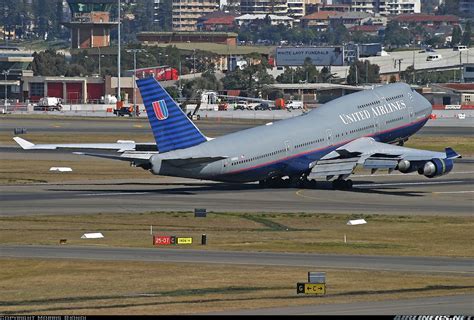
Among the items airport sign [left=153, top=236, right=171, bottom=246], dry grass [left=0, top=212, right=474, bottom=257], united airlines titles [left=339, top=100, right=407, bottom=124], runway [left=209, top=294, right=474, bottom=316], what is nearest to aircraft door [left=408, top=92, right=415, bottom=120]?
united airlines titles [left=339, top=100, right=407, bottom=124]

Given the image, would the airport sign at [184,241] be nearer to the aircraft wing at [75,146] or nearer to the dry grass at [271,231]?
the dry grass at [271,231]

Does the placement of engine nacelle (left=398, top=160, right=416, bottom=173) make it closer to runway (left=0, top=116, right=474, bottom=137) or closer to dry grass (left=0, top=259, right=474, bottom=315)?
dry grass (left=0, top=259, right=474, bottom=315)

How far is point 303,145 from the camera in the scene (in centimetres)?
9888

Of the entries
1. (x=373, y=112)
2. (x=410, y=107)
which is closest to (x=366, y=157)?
(x=373, y=112)

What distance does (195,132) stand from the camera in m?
89.6

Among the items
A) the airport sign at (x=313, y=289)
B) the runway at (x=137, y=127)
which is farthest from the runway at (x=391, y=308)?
the runway at (x=137, y=127)

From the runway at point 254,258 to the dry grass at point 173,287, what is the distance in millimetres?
1445

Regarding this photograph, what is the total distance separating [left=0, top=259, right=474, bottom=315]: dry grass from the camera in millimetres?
51219

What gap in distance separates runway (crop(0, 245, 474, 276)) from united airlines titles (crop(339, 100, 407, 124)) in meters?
38.2

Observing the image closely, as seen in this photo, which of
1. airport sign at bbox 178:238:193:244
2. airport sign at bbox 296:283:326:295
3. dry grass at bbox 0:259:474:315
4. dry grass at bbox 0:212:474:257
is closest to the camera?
dry grass at bbox 0:259:474:315

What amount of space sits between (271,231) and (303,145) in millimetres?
23341

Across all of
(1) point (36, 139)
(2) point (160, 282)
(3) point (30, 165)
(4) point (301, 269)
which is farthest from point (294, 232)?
(1) point (36, 139)

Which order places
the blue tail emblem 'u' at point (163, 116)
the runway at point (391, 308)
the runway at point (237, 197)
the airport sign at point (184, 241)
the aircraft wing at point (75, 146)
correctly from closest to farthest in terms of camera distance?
the runway at point (391, 308) → the airport sign at point (184, 241) → the runway at point (237, 197) → the blue tail emblem 'u' at point (163, 116) → the aircraft wing at point (75, 146)

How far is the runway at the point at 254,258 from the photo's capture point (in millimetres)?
61469
